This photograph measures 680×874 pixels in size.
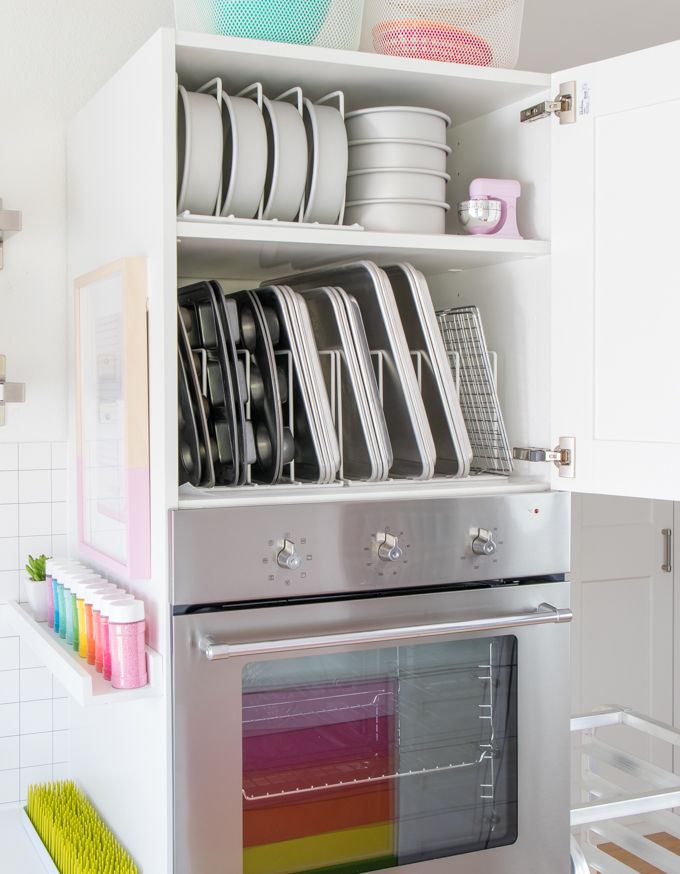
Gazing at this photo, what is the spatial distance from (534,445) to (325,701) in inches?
20.8

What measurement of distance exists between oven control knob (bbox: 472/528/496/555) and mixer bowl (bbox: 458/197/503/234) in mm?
477

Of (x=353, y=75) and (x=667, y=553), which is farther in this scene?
(x=667, y=553)

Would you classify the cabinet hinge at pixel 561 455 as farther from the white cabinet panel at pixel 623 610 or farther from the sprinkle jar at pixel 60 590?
the white cabinet panel at pixel 623 610

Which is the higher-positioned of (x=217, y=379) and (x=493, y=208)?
(x=493, y=208)

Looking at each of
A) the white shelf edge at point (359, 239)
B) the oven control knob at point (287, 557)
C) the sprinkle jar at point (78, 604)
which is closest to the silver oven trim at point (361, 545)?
the oven control knob at point (287, 557)

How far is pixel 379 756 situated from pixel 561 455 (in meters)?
0.53

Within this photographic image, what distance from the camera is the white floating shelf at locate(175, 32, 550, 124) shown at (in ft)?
4.53

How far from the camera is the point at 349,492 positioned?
1423mm

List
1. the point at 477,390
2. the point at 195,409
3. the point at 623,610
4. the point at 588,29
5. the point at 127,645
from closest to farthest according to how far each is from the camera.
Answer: the point at 127,645 < the point at 195,409 < the point at 477,390 < the point at 588,29 < the point at 623,610

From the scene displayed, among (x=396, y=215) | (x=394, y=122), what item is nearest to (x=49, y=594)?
(x=396, y=215)

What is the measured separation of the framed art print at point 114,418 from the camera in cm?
137

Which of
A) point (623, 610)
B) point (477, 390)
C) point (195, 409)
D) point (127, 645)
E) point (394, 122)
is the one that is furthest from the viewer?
point (623, 610)

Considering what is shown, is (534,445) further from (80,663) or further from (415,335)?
(80,663)

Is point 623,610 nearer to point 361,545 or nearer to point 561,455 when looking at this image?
point 561,455
